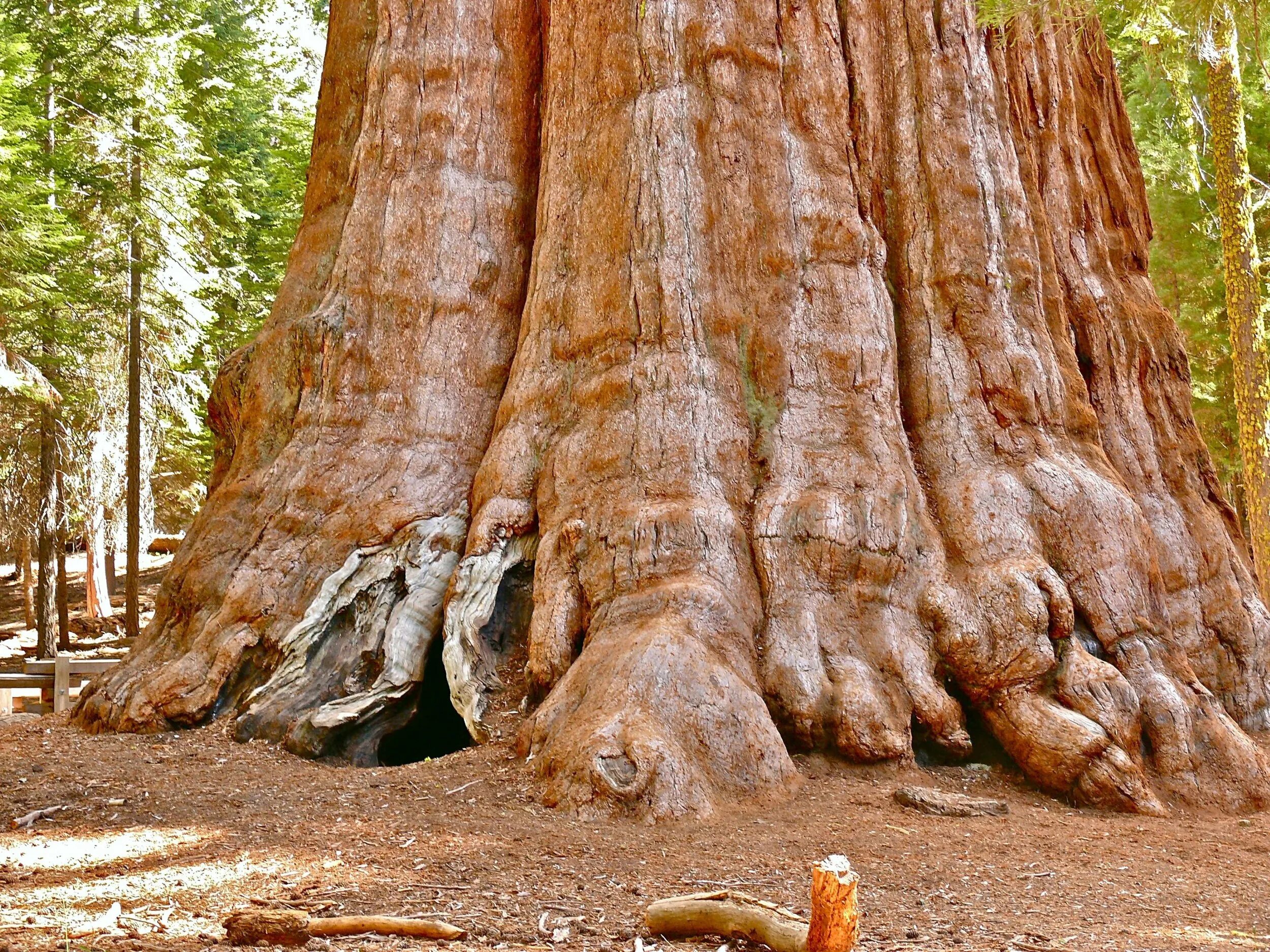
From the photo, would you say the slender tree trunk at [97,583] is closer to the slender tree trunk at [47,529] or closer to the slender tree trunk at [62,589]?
the slender tree trunk at [62,589]

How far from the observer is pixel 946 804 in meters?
5.21

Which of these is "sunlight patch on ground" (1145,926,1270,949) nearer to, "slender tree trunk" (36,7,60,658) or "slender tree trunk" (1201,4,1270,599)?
"slender tree trunk" (1201,4,1270,599)

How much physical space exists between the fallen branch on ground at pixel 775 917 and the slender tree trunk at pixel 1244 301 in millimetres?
11993

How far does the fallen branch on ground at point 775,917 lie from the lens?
123 inches

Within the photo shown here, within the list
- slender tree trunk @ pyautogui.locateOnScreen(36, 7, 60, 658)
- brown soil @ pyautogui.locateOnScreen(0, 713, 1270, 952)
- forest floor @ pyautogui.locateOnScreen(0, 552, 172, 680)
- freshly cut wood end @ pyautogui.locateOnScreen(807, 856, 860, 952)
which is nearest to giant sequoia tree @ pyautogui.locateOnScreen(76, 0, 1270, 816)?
brown soil @ pyautogui.locateOnScreen(0, 713, 1270, 952)

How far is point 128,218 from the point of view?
56.9 feet

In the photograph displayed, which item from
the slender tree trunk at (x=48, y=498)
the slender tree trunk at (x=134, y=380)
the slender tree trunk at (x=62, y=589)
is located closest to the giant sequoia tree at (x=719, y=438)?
the slender tree trunk at (x=134, y=380)

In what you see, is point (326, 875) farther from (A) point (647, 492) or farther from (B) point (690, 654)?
(A) point (647, 492)

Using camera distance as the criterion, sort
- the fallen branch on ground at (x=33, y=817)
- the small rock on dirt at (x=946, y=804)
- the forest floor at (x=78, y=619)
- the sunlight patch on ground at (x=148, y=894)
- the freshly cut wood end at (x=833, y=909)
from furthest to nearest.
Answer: the forest floor at (x=78, y=619)
the small rock on dirt at (x=946, y=804)
the fallen branch on ground at (x=33, y=817)
the sunlight patch on ground at (x=148, y=894)
the freshly cut wood end at (x=833, y=909)

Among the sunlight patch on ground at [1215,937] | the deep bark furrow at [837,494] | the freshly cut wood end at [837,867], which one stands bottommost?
the sunlight patch on ground at [1215,937]

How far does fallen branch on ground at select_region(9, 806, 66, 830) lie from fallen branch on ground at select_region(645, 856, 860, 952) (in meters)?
3.04

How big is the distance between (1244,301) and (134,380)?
16.0 metres

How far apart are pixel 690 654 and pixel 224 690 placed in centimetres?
324

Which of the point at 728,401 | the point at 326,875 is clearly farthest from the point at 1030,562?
the point at 326,875
